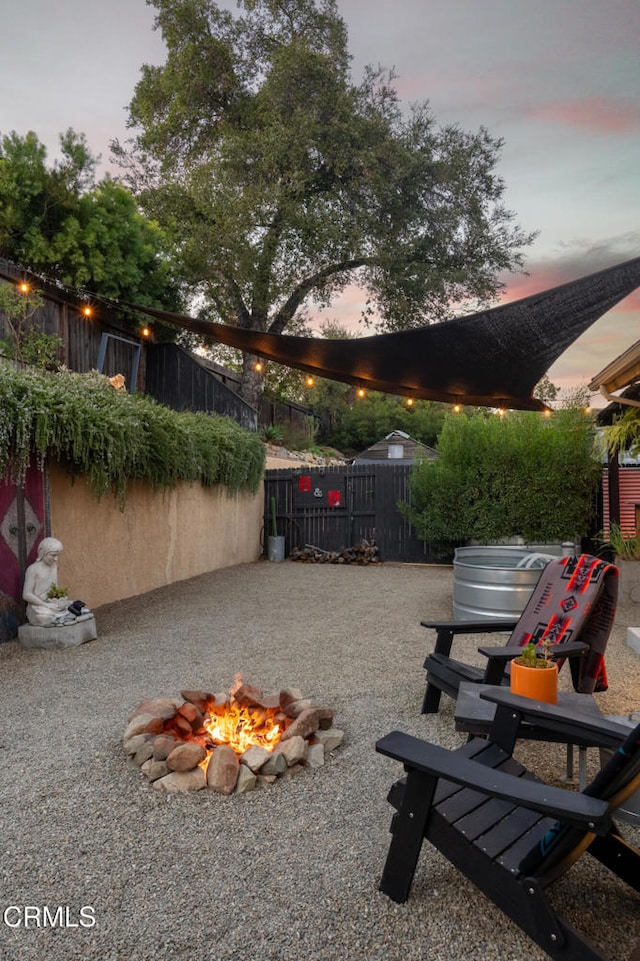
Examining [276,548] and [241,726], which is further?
[276,548]

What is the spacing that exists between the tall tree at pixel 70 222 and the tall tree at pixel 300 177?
7.80 feet

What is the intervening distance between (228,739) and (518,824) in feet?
4.31

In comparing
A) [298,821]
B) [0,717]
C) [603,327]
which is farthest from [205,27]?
[298,821]

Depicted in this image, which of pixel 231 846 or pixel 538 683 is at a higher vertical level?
pixel 538 683

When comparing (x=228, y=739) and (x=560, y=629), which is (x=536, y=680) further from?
(x=228, y=739)

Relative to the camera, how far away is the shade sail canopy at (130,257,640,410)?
10.6ft

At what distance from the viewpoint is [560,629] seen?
272cm

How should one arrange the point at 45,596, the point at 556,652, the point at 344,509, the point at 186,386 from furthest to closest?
the point at 186,386 < the point at 344,509 < the point at 45,596 < the point at 556,652

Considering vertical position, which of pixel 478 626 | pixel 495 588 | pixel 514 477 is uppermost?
pixel 514 477

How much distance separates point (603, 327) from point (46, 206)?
24.1 feet

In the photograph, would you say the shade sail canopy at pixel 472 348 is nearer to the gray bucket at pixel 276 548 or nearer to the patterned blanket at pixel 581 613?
the patterned blanket at pixel 581 613

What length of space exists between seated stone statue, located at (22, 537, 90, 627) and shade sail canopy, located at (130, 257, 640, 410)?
202 centimetres

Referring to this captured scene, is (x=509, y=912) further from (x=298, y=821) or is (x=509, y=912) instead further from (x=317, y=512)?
(x=317, y=512)

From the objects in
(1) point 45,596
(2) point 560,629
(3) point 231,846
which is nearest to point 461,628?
(2) point 560,629
